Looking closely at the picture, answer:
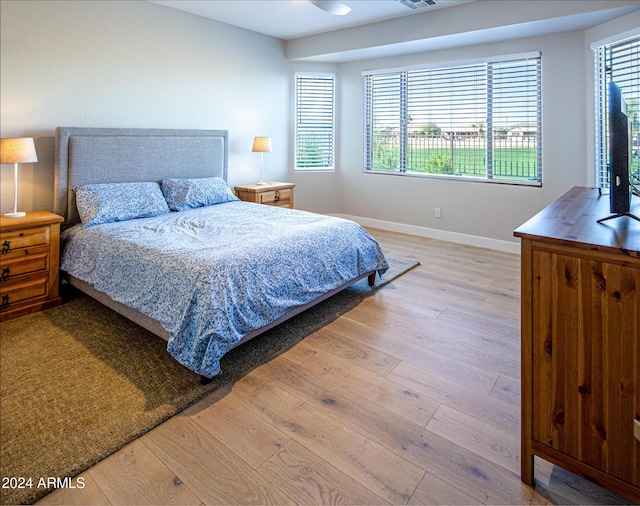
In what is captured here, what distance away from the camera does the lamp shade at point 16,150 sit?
2.93 metres

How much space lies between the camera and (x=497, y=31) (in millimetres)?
4004

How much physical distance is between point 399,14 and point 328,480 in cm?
462

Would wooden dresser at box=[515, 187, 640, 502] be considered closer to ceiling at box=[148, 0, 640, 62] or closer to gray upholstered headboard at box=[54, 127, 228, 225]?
ceiling at box=[148, 0, 640, 62]

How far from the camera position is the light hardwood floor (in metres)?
1.48

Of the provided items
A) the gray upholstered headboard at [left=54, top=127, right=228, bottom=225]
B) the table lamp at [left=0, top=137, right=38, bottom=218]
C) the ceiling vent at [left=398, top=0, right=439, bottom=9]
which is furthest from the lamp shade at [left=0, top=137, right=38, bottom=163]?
the ceiling vent at [left=398, top=0, right=439, bottom=9]

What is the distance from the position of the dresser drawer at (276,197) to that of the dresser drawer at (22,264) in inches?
93.2

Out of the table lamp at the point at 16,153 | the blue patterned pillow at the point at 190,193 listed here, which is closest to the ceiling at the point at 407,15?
the blue patterned pillow at the point at 190,193

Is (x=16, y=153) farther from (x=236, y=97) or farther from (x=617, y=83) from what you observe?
(x=617, y=83)

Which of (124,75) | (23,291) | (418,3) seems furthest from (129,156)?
(418,3)

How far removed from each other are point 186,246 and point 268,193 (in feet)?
8.14

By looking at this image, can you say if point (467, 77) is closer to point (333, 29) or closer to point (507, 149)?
point (507, 149)

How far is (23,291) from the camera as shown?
3006mm

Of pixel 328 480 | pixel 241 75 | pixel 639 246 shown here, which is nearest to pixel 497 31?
pixel 241 75

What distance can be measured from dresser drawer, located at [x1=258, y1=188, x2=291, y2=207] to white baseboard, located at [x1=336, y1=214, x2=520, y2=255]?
1.32 metres
